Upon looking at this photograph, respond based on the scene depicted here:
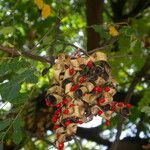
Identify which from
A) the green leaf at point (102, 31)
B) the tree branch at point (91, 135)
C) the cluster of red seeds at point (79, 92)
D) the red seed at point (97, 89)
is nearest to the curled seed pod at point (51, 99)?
the cluster of red seeds at point (79, 92)

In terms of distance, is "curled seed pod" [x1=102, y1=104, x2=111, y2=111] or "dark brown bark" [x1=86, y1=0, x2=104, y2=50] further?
"dark brown bark" [x1=86, y1=0, x2=104, y2=50]

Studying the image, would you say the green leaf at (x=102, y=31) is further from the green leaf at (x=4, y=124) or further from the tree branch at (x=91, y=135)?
the tree branch at (x=91, y=135)

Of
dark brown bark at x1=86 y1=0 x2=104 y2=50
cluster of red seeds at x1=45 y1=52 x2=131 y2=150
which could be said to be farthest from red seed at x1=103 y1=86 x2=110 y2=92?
dark brown bark at x1=86 y1=0 x2=104 y2=50

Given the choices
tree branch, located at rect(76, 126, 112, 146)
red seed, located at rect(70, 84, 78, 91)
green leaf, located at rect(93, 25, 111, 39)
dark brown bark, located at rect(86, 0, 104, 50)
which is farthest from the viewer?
tree branch, located at rect(76, 126, 112, 146)

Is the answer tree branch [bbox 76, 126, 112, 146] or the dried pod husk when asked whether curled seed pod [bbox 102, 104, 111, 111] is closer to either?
the dried pod husk

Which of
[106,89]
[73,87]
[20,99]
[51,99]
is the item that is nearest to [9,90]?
[20,99]

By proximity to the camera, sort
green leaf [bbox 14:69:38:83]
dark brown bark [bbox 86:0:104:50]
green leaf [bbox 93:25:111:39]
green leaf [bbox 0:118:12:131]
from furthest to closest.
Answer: dark brown bark [bbox 86:0:104:50] → green leaf [bbox 93:25:111:39] → green leaf [bbox 0:118:12:131] → green leaf [bbox 14:69:38:83]

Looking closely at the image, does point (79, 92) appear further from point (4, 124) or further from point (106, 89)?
point (4, 124)

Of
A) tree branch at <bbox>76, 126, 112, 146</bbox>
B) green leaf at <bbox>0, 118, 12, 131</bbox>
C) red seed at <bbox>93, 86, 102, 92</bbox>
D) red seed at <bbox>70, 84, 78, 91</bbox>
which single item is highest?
red seed at <bbox>70, 84, 78, 91</bbox>

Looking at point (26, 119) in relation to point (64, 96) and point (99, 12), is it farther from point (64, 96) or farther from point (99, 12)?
point (64, 96)

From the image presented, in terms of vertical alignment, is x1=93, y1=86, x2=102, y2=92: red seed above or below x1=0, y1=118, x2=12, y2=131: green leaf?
above
